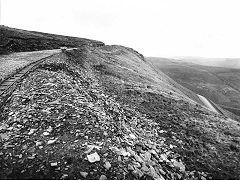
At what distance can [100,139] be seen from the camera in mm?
10023

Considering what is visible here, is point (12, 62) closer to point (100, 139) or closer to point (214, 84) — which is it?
point (100, 139)

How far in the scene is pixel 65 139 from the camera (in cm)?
949

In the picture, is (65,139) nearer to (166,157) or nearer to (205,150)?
(166,157)

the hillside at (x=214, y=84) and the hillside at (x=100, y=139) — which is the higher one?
the hillside at (x=100, y=139)

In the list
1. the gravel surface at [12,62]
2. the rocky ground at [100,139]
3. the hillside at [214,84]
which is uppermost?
the gravel surface at [12,62]

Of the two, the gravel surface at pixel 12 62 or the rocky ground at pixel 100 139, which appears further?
the gravel surface at pixel 12 62

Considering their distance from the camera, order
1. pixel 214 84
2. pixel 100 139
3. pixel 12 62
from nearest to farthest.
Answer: pixel 100 139
pixel 12 62
pixel 214 84


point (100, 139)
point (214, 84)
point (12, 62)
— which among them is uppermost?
point (12, 62)

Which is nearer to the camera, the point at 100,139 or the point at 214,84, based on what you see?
the point at 100,139

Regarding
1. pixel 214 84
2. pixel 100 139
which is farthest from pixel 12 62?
pixel 214 84

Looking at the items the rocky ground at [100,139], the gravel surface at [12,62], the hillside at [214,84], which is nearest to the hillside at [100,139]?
the rocky ground at [100,139]

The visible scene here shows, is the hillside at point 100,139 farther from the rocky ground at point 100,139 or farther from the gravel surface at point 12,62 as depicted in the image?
the gravel surface at point 12,62

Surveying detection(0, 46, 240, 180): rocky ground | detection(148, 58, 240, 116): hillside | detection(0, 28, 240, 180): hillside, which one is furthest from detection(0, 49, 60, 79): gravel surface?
detection(148, 58, 240, 116): hillside

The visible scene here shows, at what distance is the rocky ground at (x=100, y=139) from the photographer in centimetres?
815
